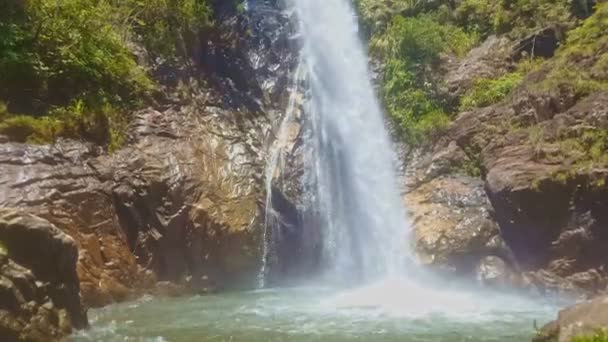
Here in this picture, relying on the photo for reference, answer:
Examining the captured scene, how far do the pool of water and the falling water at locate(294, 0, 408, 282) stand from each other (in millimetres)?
1856

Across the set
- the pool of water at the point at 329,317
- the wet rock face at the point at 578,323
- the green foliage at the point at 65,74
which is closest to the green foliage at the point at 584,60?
the pool of water at the point at 329,317

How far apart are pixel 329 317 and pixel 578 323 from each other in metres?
3.88

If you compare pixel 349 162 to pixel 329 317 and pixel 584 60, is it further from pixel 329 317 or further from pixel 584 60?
pixel 329 317

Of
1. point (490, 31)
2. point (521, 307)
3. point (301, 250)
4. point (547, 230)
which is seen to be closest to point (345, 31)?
point (490, 31)

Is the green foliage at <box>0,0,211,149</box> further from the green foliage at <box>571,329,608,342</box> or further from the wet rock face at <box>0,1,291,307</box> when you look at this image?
the green foliage at <box>571,329,608,342</box>

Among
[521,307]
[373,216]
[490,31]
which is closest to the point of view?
[521,307]

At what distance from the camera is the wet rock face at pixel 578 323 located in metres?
5.79

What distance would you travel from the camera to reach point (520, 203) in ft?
38.8

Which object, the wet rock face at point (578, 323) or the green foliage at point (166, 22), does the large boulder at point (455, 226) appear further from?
the green foliage at point (166, 22)

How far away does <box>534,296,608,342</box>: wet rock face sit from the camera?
5785 mm

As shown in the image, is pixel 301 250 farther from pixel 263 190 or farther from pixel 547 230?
pixel 547 230

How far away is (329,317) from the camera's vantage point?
9.05 metres

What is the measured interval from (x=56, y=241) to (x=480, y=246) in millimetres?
8093

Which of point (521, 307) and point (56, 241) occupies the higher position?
point (56, 241)
